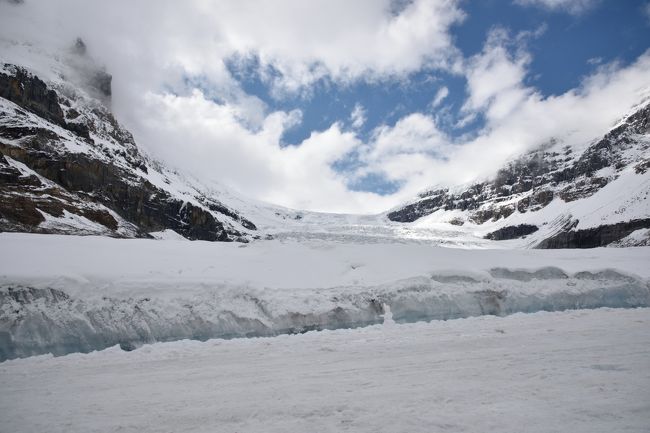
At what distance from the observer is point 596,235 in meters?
80.3

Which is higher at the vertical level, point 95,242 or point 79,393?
point 95,242

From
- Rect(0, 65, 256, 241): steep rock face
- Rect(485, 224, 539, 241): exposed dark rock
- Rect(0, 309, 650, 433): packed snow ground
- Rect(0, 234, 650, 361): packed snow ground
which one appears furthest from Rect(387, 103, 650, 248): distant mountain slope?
Rect(0, 65, 256, 241): steep rock face

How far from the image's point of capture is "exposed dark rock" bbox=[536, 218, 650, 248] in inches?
2894

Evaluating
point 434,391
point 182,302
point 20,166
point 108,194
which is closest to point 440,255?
point 182,302

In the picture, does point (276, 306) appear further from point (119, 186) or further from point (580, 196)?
point (580, 196)

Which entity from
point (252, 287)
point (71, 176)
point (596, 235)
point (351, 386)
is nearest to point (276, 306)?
point (252, 287)

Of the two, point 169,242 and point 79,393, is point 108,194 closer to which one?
point 169,242

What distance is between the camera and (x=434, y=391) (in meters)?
5.46

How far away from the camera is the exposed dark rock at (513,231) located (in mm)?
143625

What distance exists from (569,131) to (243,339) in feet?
766

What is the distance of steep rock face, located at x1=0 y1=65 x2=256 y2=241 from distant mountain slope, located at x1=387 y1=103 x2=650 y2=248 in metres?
85.9

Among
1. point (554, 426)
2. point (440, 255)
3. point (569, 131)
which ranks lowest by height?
point (554, 426)

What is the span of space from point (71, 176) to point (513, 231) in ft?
468

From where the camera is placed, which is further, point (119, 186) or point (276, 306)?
point (119, 186)
